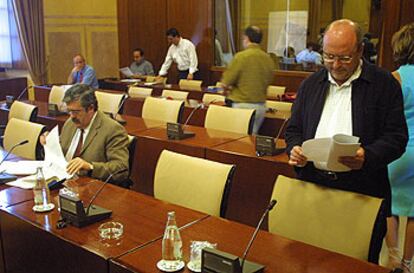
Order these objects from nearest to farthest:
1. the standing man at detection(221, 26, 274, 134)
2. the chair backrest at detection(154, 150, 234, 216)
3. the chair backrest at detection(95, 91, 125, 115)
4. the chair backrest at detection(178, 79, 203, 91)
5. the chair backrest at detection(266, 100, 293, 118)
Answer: the chair backrest at detection(154, 150, 234, 216)
the standing man at detection(221, 26, 274, 134)
the chair backrest at detection(266, 100, 293, 118)
the chair backrest at detection(95, 91, 125, 115)
the chair backrest at detection(178, 79, 203, 91)

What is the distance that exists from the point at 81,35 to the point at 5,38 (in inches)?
53.7

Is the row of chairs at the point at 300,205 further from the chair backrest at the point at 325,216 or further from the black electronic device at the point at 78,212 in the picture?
the black electronic device at the point at 78,212

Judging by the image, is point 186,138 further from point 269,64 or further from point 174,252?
point 174,252

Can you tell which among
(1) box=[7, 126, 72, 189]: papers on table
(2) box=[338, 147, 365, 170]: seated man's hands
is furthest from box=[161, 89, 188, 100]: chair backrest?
(2) box=[338, 147, 365, 170]: seated man's hands

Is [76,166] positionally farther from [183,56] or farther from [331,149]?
[183,56]

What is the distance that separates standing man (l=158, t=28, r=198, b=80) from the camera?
7812 mm

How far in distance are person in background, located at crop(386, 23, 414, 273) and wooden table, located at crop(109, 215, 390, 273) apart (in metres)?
0.94

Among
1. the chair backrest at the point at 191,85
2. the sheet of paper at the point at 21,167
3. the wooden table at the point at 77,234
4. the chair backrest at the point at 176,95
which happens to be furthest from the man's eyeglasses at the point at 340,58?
the chair backrest at the point at 191,85

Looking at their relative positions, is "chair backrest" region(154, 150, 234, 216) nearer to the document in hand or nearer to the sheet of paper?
the document in hand

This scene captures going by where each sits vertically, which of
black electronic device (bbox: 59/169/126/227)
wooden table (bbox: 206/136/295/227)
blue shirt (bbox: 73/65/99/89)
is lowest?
wooden table (bbox: 206/136/295/227)

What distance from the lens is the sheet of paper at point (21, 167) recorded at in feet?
8.40

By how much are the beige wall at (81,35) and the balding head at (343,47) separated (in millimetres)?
7154

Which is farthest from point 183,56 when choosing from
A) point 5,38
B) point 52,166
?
point 52,166

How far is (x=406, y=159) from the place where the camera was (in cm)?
230
